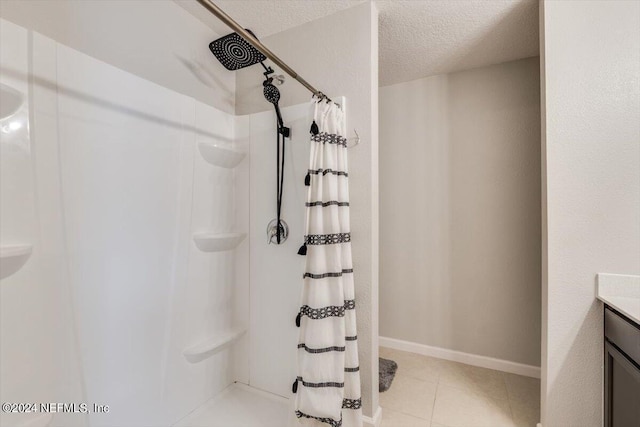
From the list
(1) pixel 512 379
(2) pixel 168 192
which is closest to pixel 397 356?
(1) pixel 512 379

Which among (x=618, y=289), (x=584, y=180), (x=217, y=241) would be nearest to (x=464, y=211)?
(x=584, y=180)

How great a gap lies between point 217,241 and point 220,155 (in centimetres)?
56

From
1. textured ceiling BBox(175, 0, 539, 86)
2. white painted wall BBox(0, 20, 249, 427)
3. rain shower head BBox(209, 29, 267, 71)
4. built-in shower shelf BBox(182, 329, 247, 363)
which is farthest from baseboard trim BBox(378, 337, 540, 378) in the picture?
rain shower head BBox(209, 29, 267, 71)

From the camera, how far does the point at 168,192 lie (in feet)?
4.97

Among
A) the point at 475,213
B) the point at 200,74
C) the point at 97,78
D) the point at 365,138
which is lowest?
the point at 475,213

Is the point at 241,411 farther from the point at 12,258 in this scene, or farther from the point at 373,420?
the point at 12,258

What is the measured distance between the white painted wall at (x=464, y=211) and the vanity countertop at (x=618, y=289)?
0.81m

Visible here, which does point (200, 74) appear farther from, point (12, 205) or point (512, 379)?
point (512, 379)

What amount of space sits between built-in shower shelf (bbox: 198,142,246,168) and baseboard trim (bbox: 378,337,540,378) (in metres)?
2.07

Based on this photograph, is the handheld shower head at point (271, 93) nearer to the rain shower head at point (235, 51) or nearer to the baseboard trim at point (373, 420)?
the rain shower head at point (235, 51)

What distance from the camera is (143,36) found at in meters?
1.49

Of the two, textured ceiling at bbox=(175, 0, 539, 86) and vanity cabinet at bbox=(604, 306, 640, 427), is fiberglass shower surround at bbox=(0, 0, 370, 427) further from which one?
vanity cabinet at bbox=(604, 306, 640, 427)

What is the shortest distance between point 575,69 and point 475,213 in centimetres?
116

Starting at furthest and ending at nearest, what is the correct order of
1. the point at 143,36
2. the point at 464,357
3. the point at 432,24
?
the point at 464,357 < the point at 432,24 < the point at 143,36
